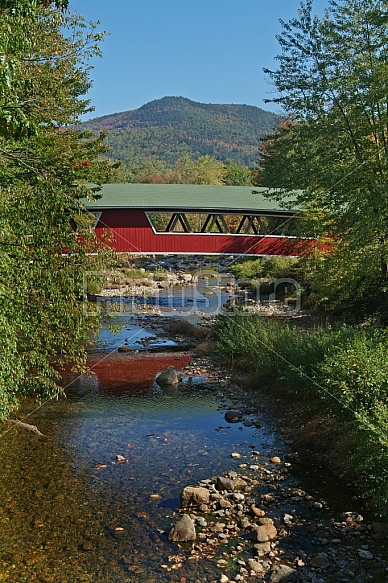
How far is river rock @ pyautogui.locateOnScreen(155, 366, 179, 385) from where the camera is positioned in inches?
560

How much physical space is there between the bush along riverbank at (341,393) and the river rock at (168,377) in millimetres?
1863

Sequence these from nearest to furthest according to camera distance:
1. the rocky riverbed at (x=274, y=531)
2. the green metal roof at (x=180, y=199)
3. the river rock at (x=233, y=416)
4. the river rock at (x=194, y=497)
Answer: the rocky riverbed at (x=274, y=531)
the river rock at (x=194, y=497)
the river rock at (x=233, y=416)
the green metal roof at (x=180, y=199)

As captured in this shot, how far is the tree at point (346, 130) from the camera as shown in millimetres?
13000

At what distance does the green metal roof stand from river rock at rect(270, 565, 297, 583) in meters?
17.2

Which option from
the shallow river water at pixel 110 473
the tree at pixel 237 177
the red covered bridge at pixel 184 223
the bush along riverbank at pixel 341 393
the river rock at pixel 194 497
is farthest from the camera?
the tree at pixel 237 177

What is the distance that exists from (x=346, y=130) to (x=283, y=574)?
420 inches

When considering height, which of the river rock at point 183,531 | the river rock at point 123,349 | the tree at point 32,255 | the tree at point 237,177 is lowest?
the river rock at point 183,531

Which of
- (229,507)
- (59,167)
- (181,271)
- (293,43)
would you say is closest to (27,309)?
(59,167)

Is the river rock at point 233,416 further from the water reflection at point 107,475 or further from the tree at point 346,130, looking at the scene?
the tree at point 346,130

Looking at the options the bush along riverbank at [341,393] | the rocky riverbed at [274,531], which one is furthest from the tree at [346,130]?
the rocky riverbed at [274,531]

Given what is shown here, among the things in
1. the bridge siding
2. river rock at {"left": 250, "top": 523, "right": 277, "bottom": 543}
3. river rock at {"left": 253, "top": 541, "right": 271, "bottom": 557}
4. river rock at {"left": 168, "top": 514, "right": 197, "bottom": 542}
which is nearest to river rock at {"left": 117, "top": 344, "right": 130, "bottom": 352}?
the bridge siding

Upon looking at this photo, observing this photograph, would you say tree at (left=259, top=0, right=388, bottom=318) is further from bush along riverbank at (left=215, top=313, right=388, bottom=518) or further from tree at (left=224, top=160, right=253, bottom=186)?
tree at (left=224, top=160, right=253, bottom=186)

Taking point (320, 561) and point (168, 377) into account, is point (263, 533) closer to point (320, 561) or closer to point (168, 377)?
point (320, 561)

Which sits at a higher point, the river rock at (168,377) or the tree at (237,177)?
the tree at (237,177)
